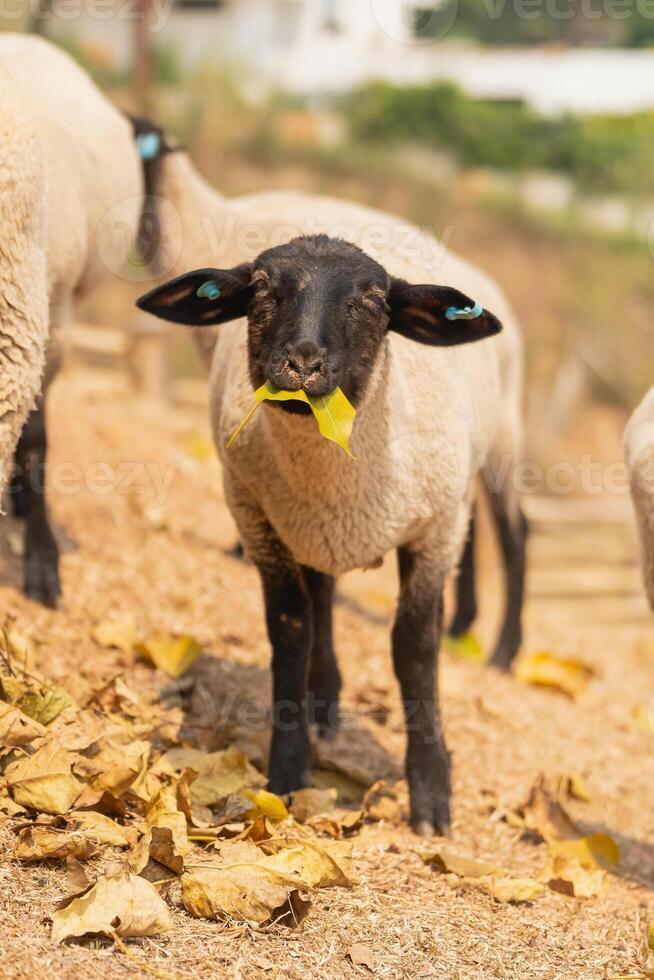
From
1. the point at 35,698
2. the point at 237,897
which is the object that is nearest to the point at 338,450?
the point at 35,698

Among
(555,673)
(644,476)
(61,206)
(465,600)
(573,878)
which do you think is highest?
(61,206)

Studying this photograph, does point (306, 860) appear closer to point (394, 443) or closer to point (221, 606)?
point (394, 443)

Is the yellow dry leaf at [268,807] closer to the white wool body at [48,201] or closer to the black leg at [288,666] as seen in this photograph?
the black leg at [288,666]

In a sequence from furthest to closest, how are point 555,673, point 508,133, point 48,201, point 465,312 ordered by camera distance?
1. point 508,133
2. point 555,673
3. point 48,201
4. point 465,312

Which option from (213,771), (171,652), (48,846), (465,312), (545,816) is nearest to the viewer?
(48,846)

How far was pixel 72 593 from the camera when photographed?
6.15 meters

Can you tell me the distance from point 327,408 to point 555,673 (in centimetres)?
425

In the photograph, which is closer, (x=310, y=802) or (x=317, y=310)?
(x=317, y=310)

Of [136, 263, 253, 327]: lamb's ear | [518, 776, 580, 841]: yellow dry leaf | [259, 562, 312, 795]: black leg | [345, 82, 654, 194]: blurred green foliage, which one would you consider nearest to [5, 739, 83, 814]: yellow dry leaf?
[259, 562, 312, 795]: black leg

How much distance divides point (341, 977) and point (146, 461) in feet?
18.8

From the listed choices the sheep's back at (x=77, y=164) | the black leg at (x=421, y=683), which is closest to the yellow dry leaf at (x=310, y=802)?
the black leg at (x=421, y=683)

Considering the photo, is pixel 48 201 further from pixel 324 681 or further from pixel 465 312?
pixel 324 681

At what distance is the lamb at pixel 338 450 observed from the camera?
4.03m

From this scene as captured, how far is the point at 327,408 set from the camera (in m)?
3.84
